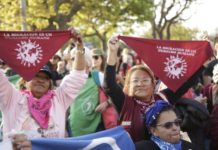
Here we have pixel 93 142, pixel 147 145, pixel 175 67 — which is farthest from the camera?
pixel 175 67

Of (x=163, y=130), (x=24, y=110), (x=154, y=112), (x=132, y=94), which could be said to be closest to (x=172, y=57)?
(x=132, y=94)

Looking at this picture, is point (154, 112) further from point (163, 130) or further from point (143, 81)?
point (143, 81)

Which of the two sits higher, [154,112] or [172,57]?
[172,57]

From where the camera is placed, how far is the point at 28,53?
4348 millimetres

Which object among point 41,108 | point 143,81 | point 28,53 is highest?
point 28,53

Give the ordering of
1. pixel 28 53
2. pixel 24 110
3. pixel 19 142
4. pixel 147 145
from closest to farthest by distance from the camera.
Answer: pixel 19 142 → pixel 147 145 → pixel 24 110 → pixel 28 53

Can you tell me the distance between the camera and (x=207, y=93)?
Answer: 5184mm

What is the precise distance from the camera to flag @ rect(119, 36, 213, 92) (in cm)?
477

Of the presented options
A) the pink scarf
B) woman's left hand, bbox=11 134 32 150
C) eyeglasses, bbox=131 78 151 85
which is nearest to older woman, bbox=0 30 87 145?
the pink scarf

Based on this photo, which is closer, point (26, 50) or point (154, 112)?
point (154, 112)

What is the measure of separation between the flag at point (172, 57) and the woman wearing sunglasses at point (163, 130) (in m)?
0.87

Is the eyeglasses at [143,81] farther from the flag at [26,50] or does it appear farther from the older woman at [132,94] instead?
the flag at [26,50]

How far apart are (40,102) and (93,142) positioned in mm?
741

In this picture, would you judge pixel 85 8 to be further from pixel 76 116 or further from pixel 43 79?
pixel 43 79
